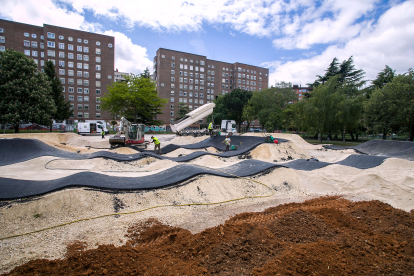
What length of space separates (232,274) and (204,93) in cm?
7616

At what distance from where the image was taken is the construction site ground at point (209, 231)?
11.2 feet

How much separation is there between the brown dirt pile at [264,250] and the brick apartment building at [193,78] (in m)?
62.6

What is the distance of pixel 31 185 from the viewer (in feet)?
20.3

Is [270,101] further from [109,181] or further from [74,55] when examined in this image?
[74,55]

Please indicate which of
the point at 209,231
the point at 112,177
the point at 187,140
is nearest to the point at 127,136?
the point at 187,140

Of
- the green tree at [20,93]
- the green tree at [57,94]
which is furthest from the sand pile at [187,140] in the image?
the green tree at [57,94]

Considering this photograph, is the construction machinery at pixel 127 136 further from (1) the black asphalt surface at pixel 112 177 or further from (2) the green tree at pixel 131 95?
(2) the green tree at pixel 131 95

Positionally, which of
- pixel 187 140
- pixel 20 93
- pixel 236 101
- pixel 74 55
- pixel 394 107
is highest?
pixel 74 55

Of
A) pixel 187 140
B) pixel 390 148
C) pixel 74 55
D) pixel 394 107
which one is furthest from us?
pixel 74 55

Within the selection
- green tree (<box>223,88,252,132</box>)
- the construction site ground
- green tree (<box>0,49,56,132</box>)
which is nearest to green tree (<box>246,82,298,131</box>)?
green tree (<box>223,88,252,132</box>)

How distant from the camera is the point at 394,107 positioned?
20281 mm

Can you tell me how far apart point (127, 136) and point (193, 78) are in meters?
60.1

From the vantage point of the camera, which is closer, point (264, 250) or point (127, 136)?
point (264, 250)

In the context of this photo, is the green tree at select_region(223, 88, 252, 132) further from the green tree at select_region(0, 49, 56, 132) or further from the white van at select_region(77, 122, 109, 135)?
the green tree at select_region(0, 49, 56, 132)
